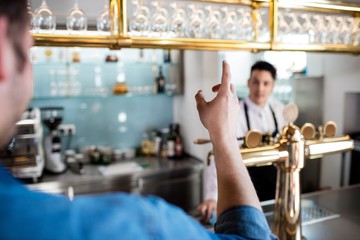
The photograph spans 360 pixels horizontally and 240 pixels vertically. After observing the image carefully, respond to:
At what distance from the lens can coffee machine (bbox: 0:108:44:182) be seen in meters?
2.77

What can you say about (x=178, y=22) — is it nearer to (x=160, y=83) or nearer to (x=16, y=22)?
(x=16, y=22)

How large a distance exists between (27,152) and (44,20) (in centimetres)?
196

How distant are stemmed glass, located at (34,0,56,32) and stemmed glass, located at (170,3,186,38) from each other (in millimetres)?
446

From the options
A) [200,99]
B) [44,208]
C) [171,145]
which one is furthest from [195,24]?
[171,145]

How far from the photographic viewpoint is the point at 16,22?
0.47m

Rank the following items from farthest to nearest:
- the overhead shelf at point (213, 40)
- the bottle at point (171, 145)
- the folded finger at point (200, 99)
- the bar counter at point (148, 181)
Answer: the bottle at point (171, 145) < the bar counter at point (148, 181) < the overhead shelf at point (213, 40) < the folded finger at point (200, 99)

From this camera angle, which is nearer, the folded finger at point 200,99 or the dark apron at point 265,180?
the folded finger at point 200,99

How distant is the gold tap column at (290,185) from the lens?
113 centimetres

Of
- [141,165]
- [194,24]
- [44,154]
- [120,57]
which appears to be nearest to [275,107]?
[194,24]

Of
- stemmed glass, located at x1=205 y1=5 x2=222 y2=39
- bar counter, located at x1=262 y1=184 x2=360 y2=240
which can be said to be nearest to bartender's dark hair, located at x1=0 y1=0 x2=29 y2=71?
stemmed glass, located at x1=205 y1=5 x2=222 y2=39

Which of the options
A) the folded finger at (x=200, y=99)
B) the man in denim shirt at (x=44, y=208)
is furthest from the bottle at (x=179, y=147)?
the man in denim shirt at (x=44, y=208)

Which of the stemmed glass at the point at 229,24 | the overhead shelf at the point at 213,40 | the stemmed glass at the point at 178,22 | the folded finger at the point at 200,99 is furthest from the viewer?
the stemmed glass at the point at 229,24

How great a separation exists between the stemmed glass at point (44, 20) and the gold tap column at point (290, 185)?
2.87 ft

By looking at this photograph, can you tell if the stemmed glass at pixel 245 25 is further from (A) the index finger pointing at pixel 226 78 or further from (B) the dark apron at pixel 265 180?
(A) the index finger pointing at pixel 226 78
